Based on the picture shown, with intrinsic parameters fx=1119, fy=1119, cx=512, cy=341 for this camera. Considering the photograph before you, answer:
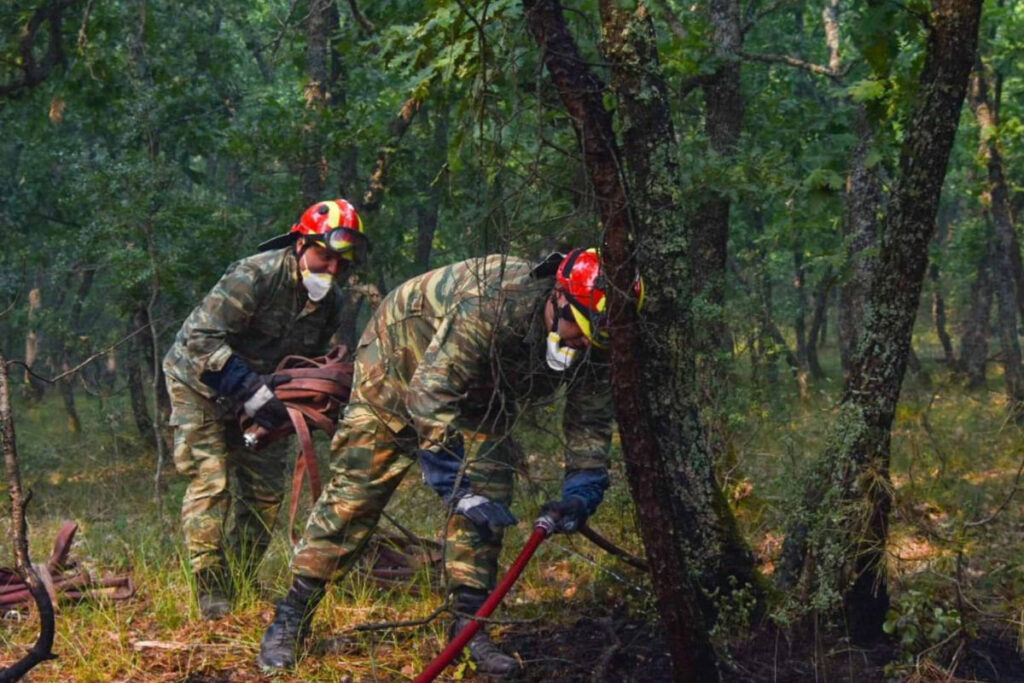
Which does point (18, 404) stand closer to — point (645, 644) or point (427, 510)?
point (427, 510)

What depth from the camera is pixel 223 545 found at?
555 cm

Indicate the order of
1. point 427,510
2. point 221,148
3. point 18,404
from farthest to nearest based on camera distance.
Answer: point 18,404 < point 221,148 < point 427,510

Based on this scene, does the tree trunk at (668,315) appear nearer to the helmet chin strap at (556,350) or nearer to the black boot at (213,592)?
the helmet chin strap at (556,350)

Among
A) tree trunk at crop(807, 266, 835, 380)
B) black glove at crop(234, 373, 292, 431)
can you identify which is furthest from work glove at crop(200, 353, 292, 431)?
tree trunk at crop(807, 266, 835, 380)

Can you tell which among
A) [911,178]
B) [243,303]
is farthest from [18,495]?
[911,178]

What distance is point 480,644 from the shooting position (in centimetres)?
467

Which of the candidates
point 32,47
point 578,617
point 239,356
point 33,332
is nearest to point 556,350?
point 578,617

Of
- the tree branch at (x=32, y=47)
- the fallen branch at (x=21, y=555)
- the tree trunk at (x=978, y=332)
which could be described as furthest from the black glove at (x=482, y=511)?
the tree trunk at (x=978, y=332)

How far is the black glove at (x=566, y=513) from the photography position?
4336 mm

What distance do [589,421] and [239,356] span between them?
181 centimetres

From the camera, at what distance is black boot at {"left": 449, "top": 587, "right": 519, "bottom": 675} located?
14.9 ft

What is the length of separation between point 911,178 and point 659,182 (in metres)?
1.04

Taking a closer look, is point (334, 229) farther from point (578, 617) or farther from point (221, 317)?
point (578, 617)

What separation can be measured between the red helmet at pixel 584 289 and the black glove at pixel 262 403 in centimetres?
178
